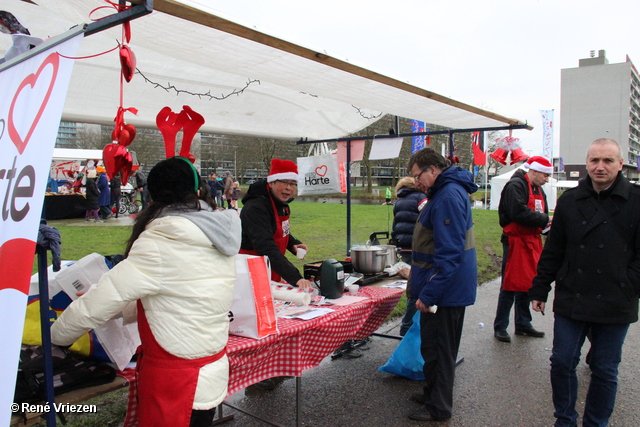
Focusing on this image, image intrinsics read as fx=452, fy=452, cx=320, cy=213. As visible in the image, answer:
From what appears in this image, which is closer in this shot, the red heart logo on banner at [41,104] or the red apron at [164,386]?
the red heart logo on banner at [41,104]

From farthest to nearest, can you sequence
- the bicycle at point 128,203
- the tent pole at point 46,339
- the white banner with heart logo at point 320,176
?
the bicycle at point 128,203
the white banner with heart logo at point 320,176
the tent pole at point 46,339

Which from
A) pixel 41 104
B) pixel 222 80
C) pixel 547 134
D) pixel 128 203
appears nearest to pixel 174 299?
pixel 41 104

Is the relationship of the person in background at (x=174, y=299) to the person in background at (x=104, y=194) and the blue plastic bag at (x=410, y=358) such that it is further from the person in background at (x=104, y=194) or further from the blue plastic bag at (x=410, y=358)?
the person in background at (x=104, y=194)

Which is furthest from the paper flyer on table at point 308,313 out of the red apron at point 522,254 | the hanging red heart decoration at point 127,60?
the red apron at point 522,254

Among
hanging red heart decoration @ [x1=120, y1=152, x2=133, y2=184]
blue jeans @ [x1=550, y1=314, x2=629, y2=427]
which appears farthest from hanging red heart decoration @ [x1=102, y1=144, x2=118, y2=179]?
blue jeans @ [x1=550, y1=314, x2=629, y2=427]

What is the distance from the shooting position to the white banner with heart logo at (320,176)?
17.5 ft

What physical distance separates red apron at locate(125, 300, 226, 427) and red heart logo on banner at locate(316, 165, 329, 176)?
3.73 m

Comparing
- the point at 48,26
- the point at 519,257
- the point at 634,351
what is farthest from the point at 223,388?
the point at 634,351

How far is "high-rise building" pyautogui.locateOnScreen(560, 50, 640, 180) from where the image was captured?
80.8m

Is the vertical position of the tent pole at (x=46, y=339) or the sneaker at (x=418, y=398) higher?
the tent pole at (x=46, y=339)

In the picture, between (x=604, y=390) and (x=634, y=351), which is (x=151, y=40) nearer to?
(x=604, y=390)

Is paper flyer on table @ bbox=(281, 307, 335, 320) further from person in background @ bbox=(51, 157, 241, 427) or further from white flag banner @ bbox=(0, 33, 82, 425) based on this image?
white flag banner @ bbox=(0, 33, 82, 425)

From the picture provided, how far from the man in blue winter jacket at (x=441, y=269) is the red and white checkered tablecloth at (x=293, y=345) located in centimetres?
46

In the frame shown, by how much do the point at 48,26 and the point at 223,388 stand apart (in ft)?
7.76
